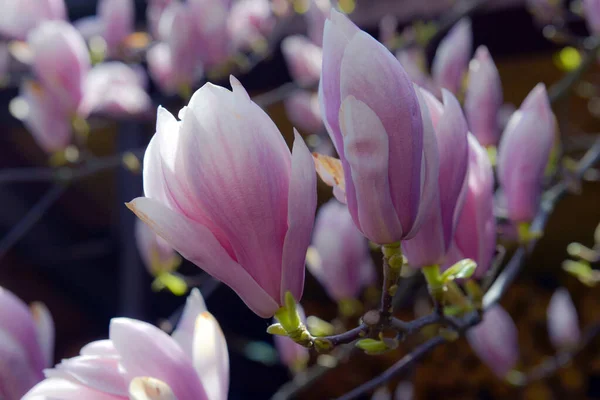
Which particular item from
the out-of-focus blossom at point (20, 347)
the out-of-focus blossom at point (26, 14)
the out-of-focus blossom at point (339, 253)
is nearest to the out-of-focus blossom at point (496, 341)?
the out-of-focus blossom at point (339, 253)

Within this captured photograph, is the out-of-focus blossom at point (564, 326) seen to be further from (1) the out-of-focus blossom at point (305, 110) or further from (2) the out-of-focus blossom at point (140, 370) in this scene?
(2) the out-of-focus blossom at point (140, 370)

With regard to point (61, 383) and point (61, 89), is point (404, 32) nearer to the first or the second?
point (61, 89)

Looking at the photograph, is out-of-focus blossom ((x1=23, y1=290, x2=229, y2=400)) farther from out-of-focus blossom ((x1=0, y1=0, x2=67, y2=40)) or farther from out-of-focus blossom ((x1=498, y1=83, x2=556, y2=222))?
out-of-focus blossom ((x1=0, y1=0, x2=67, y2=40))

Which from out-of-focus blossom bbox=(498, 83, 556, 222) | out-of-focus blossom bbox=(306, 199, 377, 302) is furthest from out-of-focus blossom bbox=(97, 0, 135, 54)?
out-of-focus blossom bbox=(498, 83, 556, 222)

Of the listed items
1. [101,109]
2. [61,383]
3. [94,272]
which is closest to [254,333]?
[94,272]

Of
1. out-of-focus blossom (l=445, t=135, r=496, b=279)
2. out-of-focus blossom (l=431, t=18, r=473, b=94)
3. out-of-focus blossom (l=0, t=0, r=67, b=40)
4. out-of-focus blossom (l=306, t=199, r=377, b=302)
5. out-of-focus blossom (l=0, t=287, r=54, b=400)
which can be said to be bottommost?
out-of-focus blossom (l=306, t=199, r=377, b=302)

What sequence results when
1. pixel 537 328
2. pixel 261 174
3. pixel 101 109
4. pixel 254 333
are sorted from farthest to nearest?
pixel 254 333, pixel 537 328, pixel 101 109, pixel 261 174
